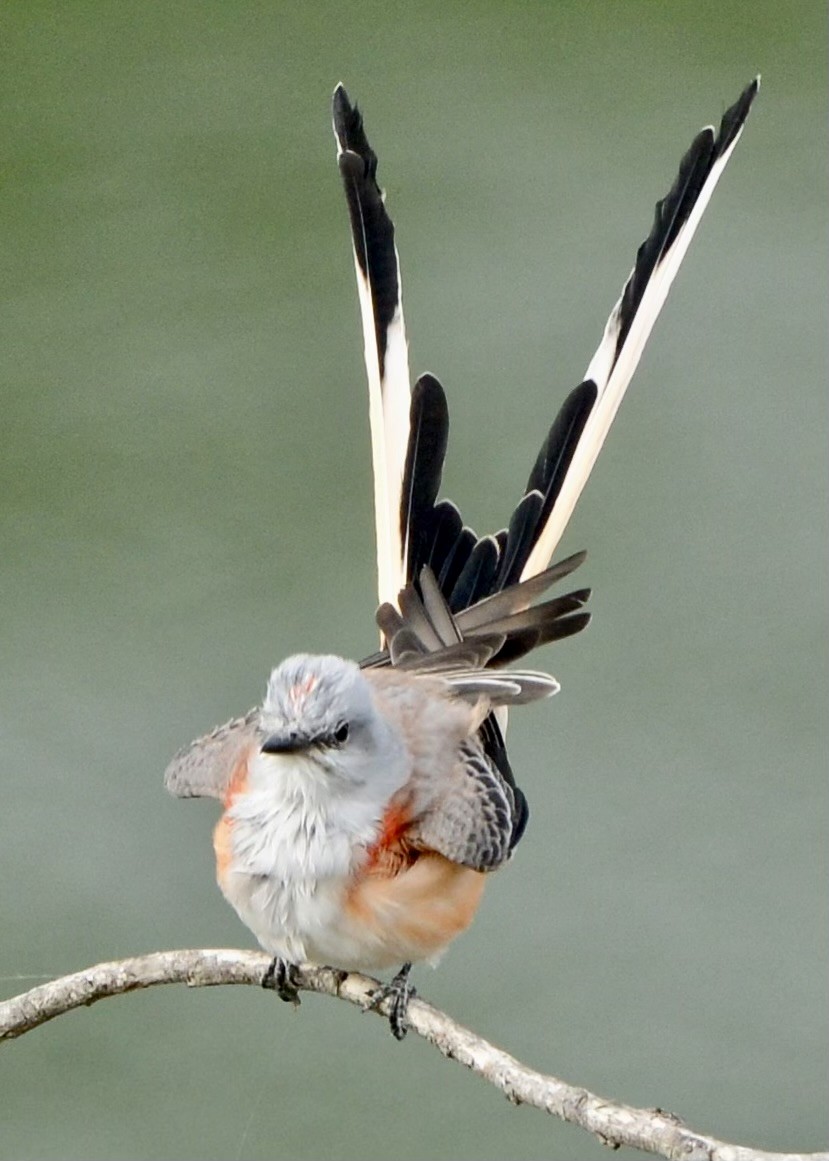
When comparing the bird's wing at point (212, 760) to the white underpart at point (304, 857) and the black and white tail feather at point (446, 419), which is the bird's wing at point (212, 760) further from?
the black and white tail feather at point (446, 419)

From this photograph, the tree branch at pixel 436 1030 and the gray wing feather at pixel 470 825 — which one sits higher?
the gray wing feather at pixel 470 825

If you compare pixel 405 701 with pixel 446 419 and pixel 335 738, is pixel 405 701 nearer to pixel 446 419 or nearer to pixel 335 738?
pixel 335 738

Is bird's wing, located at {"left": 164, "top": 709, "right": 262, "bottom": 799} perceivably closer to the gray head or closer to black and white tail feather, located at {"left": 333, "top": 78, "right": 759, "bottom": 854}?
the gray head

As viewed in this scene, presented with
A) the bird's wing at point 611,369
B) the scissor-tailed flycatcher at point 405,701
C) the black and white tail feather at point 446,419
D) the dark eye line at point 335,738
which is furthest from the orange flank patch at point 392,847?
the bird's wing at point 611,369

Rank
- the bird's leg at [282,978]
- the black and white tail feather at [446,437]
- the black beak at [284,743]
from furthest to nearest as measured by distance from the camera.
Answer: the black and white tail feather at [446,437], the bird's leg at [282,978], the black beak at [284,743]

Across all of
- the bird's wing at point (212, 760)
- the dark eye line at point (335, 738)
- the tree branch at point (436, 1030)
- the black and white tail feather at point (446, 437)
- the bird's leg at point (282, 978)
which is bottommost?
the tree branch at point (436, 1030)

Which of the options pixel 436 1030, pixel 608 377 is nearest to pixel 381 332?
pixel 608 377

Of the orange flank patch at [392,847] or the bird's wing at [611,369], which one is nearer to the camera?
the orange flank patch at [392,847]
